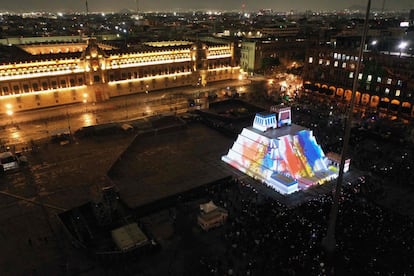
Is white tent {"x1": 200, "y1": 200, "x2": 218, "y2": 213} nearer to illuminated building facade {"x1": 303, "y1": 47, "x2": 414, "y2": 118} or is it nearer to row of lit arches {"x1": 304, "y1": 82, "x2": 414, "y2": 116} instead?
illuminated building facade {"x1": 303, "y1": 47, "x2": 414, "y2": 118}

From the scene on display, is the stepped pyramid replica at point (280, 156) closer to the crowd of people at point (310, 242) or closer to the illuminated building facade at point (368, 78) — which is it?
the crowd of people at point (310, 242)

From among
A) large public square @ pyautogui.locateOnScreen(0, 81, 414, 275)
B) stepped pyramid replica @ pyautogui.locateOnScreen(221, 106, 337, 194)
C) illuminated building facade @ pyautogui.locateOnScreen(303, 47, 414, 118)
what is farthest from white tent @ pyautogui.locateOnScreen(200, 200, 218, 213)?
illuminated building facade @ pyautogui.locateOnScreen(303, 47, 414, 118)

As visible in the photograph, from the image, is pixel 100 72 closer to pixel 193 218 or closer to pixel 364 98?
pixel 193 218

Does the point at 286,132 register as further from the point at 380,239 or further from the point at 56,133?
the point at 56,133

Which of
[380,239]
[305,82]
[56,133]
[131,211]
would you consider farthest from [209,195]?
[305,82]

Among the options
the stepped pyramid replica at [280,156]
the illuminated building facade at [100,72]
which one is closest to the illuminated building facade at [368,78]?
the illuminated building facade at [100,72]

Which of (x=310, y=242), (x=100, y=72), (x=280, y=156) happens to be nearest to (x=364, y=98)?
(x=280, y=156)
